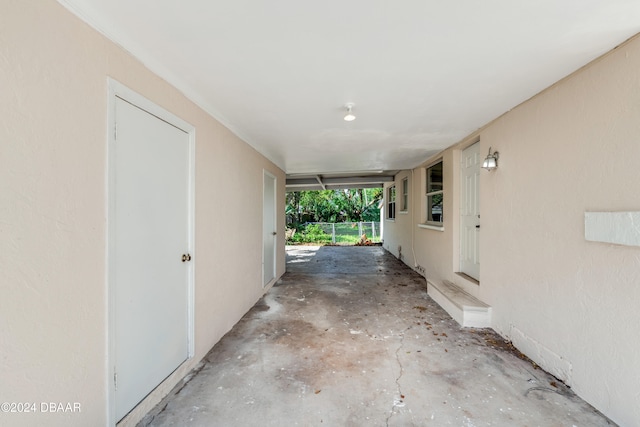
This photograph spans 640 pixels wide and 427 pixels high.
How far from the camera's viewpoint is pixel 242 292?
3.46 meters

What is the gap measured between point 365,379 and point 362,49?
2529mm

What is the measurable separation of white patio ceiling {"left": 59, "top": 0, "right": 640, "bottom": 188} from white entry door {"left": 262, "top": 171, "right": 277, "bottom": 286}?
198 cm

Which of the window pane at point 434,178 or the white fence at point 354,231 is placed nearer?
the window pane at point 434,178

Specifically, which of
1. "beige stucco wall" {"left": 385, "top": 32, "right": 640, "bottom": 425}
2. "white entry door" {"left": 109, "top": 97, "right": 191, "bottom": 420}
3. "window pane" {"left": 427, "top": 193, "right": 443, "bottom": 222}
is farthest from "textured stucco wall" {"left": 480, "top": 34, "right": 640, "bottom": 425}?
"white entry door" {"left": 109, "top": 97, "right": 191, "bottom": 420}

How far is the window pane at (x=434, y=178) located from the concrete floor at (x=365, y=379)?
2.65m

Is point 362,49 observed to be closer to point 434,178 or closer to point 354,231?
point 434,178

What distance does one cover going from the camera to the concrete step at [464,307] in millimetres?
3061

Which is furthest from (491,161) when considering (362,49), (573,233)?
(362,49)

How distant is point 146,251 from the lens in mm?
1798

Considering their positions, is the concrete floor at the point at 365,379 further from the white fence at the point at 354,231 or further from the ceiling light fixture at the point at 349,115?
the white fence at the point at 354,231

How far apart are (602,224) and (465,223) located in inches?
82.9

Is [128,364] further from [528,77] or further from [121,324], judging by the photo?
[528,77]

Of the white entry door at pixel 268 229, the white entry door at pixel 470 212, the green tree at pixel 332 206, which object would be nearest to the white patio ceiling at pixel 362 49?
the white entry door at pixel 470 212

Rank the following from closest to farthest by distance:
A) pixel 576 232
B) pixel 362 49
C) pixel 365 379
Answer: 1. pixel 362 49
2. pixel 576 232
3. pixel 365 379
